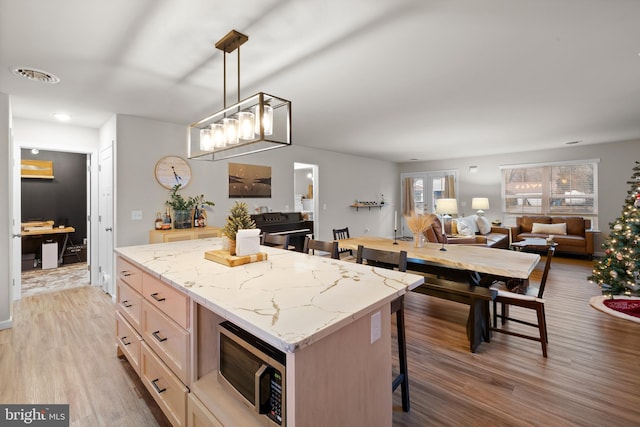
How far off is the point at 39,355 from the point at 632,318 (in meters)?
5.63

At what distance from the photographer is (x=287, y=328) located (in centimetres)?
99

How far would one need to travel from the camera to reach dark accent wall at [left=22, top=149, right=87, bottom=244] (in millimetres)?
5680

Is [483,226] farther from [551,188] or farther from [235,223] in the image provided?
[235,223]

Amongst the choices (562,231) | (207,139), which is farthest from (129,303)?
(562,231)

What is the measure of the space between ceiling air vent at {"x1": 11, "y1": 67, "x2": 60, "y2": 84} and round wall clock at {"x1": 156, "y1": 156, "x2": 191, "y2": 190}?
1.47m

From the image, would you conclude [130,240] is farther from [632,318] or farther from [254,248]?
[632,318]

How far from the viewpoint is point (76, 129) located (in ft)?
14.3

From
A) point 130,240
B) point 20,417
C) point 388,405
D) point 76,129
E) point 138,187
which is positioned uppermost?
point 76,129

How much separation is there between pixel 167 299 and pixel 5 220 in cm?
279

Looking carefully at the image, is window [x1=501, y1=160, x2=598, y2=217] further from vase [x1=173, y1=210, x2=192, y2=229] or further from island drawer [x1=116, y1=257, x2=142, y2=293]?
island drawer [x1=116, y1=257, x2=142, y2=293]

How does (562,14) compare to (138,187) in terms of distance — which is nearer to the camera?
(562,14)

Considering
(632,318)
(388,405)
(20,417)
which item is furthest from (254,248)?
(632,318)

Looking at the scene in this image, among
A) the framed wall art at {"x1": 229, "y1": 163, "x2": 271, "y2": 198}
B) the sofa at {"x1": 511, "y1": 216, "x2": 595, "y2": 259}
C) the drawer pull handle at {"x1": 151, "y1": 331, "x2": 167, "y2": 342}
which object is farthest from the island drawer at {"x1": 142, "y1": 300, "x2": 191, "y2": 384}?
the sofa at {"x1": 511, "y1": 216, "x2": 595, "y2": 259}

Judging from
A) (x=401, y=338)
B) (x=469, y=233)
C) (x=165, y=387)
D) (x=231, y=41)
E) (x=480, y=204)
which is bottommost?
(x=165, y=387)
